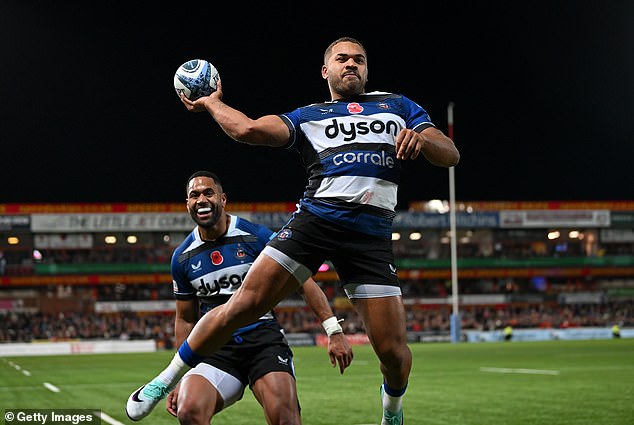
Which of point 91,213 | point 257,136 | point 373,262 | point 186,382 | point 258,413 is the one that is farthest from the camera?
point 91,213

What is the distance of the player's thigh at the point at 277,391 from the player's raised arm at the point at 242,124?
190cm

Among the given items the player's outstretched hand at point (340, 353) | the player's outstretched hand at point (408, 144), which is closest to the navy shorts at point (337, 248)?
the player's outstretched hand at point (340, 353)

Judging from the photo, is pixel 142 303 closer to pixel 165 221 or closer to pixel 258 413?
pixel 165 221

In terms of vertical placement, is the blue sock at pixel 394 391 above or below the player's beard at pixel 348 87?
below

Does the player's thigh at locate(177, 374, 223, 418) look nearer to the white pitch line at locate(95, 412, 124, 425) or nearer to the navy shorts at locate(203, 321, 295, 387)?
the navy shorts at locate(203, 321, 295, 387)

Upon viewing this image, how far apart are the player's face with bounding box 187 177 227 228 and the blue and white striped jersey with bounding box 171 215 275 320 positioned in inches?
8.1

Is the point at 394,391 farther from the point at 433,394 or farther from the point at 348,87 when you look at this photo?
the point at 433,394

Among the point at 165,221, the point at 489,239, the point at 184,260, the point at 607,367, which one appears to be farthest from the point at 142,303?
the point at 184,260

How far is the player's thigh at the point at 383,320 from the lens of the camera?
668 cm

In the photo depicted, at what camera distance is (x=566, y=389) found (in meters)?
16.6

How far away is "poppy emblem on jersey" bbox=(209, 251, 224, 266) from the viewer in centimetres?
752

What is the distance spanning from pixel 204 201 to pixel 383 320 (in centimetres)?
186

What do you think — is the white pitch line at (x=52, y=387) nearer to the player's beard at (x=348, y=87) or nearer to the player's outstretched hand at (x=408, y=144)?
the player's beard at (x=348, y=87)

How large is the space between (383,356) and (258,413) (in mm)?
7006
